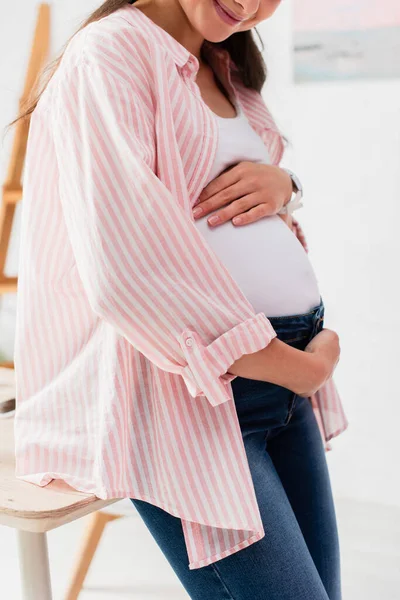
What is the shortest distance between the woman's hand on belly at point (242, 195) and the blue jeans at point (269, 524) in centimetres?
16

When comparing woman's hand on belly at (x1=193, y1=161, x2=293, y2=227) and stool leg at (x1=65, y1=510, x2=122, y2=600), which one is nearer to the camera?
woman's hand on belly at (x1=193, y1=161, x2=293, y2=227)

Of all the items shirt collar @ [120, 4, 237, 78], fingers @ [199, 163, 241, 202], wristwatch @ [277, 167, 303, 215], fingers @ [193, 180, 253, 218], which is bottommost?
wristwatch @ [277, 167, 303, 215]

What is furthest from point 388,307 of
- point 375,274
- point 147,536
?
point 147,536

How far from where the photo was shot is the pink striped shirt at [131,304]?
0.79 metres

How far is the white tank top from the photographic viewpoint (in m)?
0.95

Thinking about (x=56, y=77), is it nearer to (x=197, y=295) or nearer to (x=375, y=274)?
(x=197, y=295)

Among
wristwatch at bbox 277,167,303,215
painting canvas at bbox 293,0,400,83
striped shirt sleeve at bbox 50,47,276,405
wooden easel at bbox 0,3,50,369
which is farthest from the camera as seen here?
painting canvas at bbox 293,0,400,83

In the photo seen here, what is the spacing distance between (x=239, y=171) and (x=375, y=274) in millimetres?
1287

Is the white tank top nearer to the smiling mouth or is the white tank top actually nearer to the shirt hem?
the smiling mouth

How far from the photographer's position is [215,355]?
80cm

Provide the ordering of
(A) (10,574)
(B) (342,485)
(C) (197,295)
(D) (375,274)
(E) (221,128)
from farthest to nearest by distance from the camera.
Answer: (B) (342,485), (D) (375,274), (A) (10,574), (E) (221,128), (C) (197,295)

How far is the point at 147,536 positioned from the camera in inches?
89.6

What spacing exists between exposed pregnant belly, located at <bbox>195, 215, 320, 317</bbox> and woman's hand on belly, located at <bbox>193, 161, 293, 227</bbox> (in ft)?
0.05

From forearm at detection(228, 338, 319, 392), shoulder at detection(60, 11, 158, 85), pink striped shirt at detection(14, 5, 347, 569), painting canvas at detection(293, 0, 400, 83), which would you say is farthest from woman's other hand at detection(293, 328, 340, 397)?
painting canvas at detection(293, 0, 400, 83)
